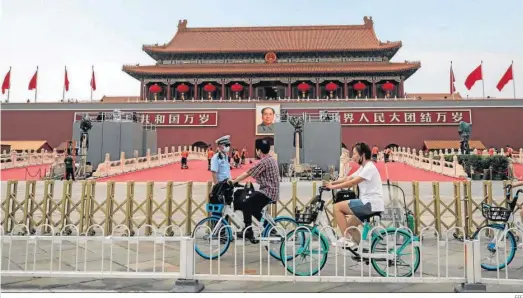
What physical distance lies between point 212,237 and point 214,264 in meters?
0.36

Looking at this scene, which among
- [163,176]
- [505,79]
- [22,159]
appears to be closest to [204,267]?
[163,176]

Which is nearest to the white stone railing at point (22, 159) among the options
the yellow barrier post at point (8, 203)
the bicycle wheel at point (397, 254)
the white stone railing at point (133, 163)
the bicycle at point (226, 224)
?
the white stone railing at point (133, 163)

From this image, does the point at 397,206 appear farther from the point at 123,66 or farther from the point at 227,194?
the point at 123,66

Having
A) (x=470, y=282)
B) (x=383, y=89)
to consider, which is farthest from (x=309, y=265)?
(x=383, y=89)

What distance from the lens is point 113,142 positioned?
2023 centimetres

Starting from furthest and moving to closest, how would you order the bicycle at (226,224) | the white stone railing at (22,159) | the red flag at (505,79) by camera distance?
the red flag at (505,79), the white stone railing at (22,159), the bicycle at (226,224)

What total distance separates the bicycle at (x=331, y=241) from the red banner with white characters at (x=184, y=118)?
26.8 metres

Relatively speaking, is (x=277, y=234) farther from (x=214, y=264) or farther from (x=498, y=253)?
(x=498, y=253)

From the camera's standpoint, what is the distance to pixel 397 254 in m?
4.03

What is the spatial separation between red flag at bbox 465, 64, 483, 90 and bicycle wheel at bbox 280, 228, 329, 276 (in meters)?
27.3

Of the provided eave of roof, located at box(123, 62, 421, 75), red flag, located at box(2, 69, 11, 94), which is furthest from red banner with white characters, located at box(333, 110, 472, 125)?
red flag, located at box(2, 69, 11, 94)

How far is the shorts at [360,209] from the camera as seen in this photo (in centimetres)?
409

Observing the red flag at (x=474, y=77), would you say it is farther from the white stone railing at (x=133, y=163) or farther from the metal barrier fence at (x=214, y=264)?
the metal barrier fence at (x=214, y=264)
